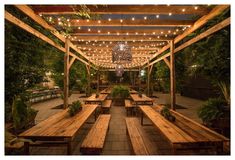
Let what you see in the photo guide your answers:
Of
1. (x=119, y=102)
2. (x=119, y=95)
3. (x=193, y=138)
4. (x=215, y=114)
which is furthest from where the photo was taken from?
(x=119, y=95)

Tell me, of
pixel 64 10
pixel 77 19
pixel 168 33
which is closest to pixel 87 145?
pixel 64 10

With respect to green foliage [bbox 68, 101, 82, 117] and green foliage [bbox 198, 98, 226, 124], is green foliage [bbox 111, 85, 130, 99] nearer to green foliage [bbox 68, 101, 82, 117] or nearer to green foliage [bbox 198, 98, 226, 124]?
green foliage [bbox 68, 101, 82, 117]

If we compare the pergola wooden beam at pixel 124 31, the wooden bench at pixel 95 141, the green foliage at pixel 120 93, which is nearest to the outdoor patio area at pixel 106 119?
Result: the wooden bench at pixel 95 141

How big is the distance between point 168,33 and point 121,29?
183 cm

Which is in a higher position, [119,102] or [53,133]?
[53,133]

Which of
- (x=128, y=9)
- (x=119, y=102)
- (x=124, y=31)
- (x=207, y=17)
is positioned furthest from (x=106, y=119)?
(x=119, y=102)

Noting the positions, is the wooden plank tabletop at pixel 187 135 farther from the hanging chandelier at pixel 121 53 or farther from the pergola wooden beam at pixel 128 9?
the hanging chandelier at pixel 121 53

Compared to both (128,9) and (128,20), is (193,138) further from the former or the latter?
(128,20)

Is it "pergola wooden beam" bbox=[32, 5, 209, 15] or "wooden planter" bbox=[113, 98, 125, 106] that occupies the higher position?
"pergola wooden beam" bbox=[32, 5, 209, 15]

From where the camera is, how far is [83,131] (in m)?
5.95

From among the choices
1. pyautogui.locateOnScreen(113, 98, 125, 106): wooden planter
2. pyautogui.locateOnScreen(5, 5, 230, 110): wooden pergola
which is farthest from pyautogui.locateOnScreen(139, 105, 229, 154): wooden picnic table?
pyautogui.locateOnScreen(113, 98, 125, 106): wooden planter
